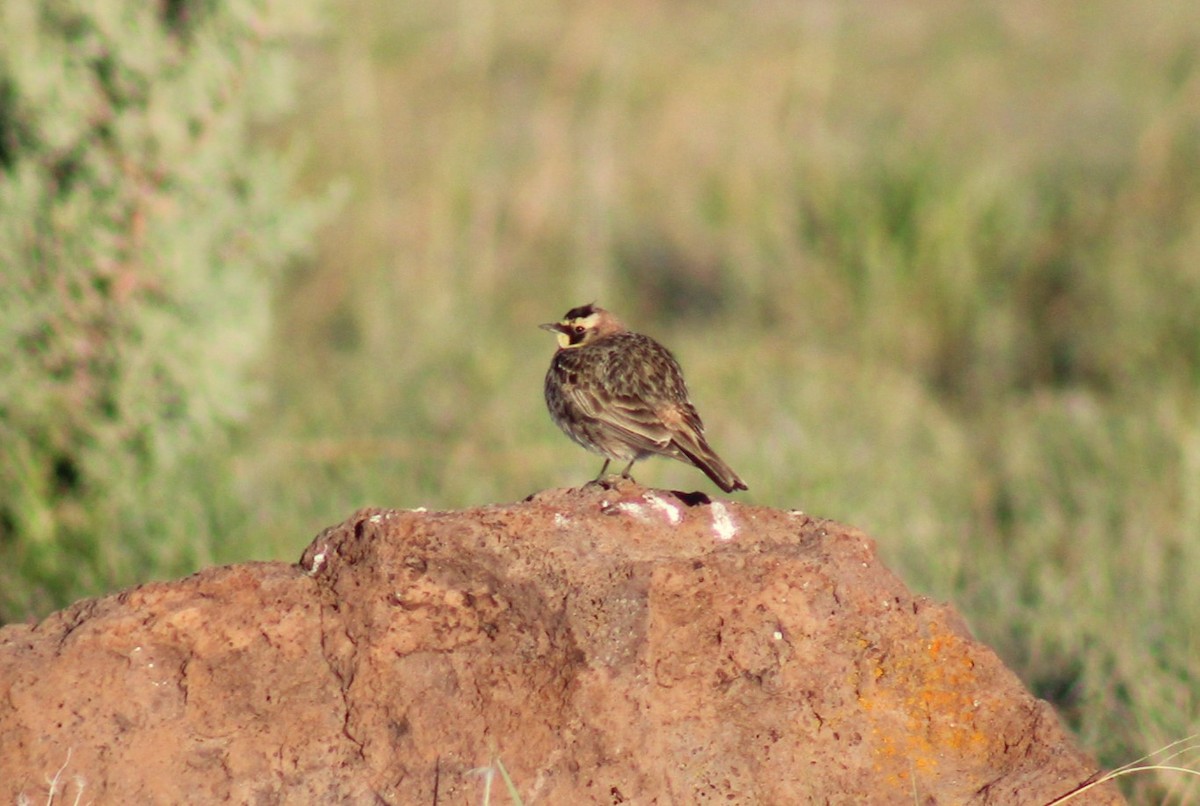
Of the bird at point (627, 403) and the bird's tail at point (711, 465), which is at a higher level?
the bird at point (627, 403)

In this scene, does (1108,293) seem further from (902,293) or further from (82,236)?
(82,236)

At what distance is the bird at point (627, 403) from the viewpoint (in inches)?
192

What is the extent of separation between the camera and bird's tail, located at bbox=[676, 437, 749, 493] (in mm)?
4535

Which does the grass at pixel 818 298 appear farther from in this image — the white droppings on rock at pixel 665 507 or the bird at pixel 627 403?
the white droppings on rock at pixel 665 507

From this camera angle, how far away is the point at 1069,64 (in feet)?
53.3

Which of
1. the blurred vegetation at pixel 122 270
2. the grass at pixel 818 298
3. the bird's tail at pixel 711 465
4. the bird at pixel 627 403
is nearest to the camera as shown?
the bird's tail at pixel 711 465

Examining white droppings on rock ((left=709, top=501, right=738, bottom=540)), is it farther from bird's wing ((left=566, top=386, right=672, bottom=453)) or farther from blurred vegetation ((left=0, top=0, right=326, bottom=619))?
blurred vegetation ((left=0, top=0, right=326, bottom=619))

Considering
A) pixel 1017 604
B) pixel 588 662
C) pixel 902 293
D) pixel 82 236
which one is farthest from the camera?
pixel 902 293

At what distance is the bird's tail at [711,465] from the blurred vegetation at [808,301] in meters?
1.53

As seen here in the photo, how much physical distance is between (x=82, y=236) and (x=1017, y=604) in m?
Answer: 4.18

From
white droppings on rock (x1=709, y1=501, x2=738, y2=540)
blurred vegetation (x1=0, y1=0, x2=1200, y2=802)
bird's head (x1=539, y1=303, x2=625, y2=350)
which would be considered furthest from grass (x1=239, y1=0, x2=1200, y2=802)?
white droppings on rock (x1=709, y1=501, x2=738, y2=540)

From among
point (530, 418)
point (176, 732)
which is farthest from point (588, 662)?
point (530, 418)

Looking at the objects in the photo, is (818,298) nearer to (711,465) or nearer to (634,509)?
(711,465)

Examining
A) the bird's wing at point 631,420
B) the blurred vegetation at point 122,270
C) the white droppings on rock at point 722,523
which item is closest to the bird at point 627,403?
the bird's wing at point 631,420
